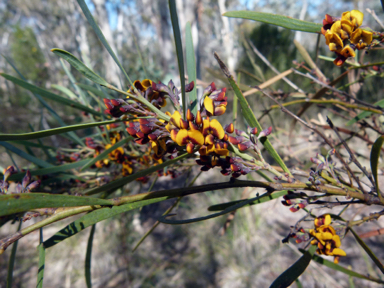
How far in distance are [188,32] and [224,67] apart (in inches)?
5.2

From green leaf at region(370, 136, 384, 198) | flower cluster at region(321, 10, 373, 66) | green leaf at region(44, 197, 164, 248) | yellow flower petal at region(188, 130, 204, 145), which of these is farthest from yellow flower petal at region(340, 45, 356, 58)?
green leaf at region(44, 197, 164, 248)

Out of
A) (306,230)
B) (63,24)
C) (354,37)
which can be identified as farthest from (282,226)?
(63,24)

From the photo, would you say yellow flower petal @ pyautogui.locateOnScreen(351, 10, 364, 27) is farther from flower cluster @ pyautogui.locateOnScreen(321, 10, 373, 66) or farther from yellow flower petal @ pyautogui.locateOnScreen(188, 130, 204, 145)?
yellow flower petal @ pyautogui.locateOnScreen(188, 130, 204, 145)

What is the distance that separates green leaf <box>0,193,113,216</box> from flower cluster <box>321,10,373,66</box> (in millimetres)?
428

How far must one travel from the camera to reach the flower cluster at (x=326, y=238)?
1.32 ft

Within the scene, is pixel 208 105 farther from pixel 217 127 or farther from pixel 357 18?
pixel 357 18

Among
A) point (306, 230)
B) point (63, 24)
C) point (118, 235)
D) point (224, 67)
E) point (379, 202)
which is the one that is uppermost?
point (63, 24)

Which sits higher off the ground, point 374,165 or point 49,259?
point 374,165

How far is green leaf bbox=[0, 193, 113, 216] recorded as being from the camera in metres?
0.19

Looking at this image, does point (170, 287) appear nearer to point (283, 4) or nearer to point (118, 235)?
point (118, 235)

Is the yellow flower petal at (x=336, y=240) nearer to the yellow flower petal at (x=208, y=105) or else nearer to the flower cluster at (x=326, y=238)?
the flower cluster at (x=326, y=238)

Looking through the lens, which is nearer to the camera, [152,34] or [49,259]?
[49,259]

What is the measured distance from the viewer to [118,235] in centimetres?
265

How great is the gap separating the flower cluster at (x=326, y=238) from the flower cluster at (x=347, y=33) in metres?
0.29
